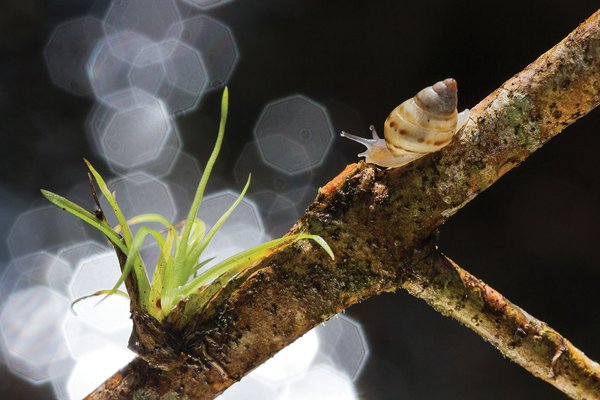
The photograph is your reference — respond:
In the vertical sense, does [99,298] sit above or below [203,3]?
below

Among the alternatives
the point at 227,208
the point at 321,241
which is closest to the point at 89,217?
the point at 321,241

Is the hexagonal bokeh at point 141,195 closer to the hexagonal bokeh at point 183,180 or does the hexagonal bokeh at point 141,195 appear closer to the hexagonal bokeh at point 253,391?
the hexagonal bokeh at point 183,180

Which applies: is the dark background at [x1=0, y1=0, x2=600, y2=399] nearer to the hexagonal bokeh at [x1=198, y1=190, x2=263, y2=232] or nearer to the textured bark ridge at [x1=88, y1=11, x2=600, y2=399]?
the hexagonal bokeh at [x1=198, y1=190, x2=263, y2=232]

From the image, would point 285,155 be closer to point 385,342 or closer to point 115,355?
point 385,342

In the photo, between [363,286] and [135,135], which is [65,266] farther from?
[363,286]

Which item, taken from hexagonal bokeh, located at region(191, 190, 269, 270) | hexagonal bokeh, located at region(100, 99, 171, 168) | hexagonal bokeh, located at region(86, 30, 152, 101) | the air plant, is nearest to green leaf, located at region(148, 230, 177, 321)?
the air plant

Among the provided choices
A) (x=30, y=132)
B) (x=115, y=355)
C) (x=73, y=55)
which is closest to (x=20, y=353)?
(x=115, y=355)
